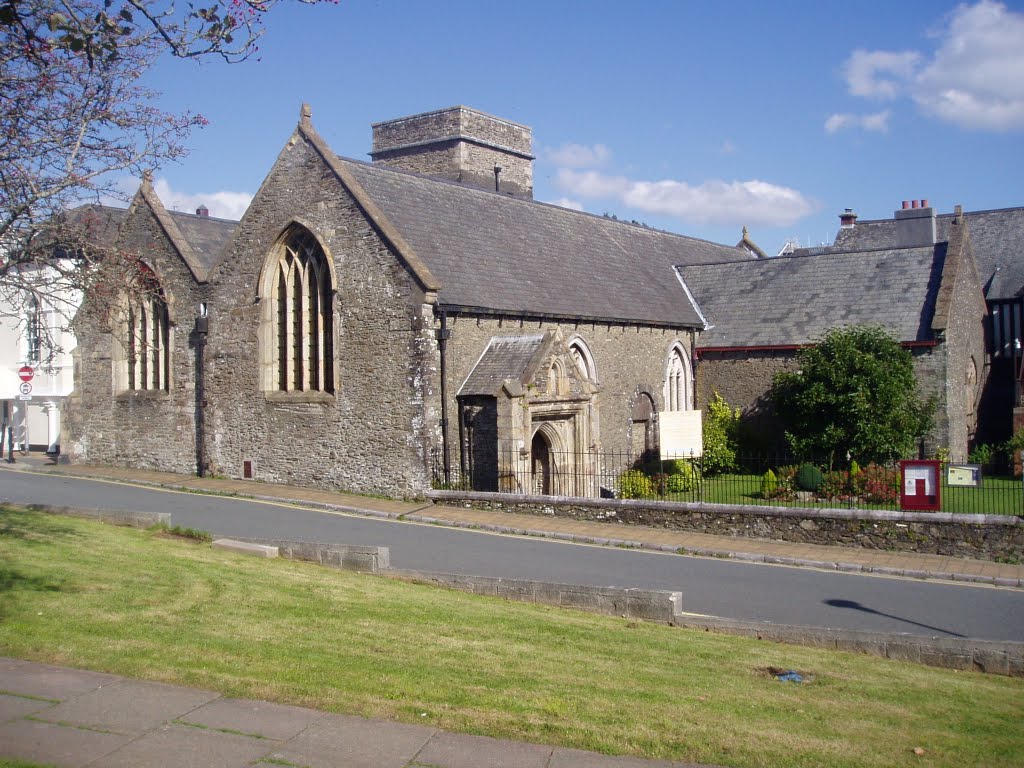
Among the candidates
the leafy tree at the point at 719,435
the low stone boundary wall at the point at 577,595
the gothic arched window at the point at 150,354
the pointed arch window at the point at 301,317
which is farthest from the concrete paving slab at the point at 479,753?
the gothic arched window at the point at 150,354

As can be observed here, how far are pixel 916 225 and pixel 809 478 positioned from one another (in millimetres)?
23562

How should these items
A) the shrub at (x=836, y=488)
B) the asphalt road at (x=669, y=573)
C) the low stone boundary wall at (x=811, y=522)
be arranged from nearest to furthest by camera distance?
the asphalt road at (x=669, y=573), the low stone boundary wall at (x=811, y=522), the shrub at (x=836, y=488)

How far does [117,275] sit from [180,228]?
19.4 metres

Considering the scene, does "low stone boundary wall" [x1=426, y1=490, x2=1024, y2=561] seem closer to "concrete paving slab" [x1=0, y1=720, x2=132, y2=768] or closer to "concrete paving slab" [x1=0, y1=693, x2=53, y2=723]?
"concrete paving slab" [x1=0, y1=693, x2=53, y2=723]

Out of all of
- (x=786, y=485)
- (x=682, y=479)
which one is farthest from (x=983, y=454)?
(x=682, y=479)

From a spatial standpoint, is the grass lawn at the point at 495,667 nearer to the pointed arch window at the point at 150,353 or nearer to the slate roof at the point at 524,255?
the slate roof at the point at 524,255

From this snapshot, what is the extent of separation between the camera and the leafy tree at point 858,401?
27.3 m

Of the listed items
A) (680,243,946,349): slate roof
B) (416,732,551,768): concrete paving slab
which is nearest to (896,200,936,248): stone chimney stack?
(680,243,946,349): slate roof

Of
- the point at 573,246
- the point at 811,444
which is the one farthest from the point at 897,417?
the point at 573,246

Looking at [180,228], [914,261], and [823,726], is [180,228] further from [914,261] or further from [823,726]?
[823,726]

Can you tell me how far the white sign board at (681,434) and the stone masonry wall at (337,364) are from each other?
671 cm

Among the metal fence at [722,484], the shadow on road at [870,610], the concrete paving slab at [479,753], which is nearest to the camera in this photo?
the concrete paving slab at [479,753]

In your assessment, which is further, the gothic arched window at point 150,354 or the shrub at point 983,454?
the shrub at point 983,454

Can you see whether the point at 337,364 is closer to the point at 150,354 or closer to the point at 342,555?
the point at 150,354
